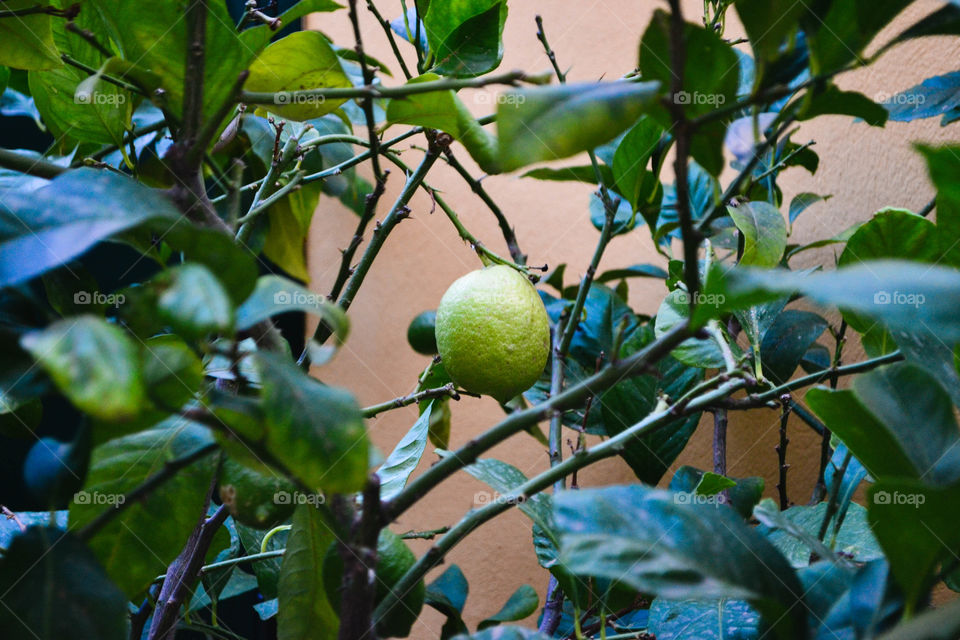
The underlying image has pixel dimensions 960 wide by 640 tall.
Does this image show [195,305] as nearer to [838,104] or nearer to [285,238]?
[838,104]

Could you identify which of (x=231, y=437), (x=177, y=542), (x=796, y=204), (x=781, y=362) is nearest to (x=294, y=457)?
(x=231, y=437)

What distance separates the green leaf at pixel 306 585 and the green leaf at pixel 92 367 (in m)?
0.21

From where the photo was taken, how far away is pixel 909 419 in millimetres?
315

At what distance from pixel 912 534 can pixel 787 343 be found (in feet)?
1.74

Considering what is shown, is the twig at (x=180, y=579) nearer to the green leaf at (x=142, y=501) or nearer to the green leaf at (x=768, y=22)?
the green leaf at (x=142, y=501)

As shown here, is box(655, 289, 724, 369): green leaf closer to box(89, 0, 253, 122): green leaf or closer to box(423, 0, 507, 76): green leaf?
box(423, 0, 507, 76): green leaf

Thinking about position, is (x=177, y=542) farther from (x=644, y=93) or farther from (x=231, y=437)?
(x=644, y=93)

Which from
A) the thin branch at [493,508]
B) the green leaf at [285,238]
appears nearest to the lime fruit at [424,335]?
the green leaf at [285,238]

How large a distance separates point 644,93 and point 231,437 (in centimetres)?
20

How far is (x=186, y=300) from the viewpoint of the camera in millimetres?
216

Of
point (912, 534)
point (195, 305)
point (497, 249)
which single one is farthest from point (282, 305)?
point (497, 249)

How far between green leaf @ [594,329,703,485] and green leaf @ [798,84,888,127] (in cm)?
43

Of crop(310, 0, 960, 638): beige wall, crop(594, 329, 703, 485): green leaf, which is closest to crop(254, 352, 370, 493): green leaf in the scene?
crop(594, 329, 703, 485): green leaf

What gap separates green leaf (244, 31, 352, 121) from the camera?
42 cm
